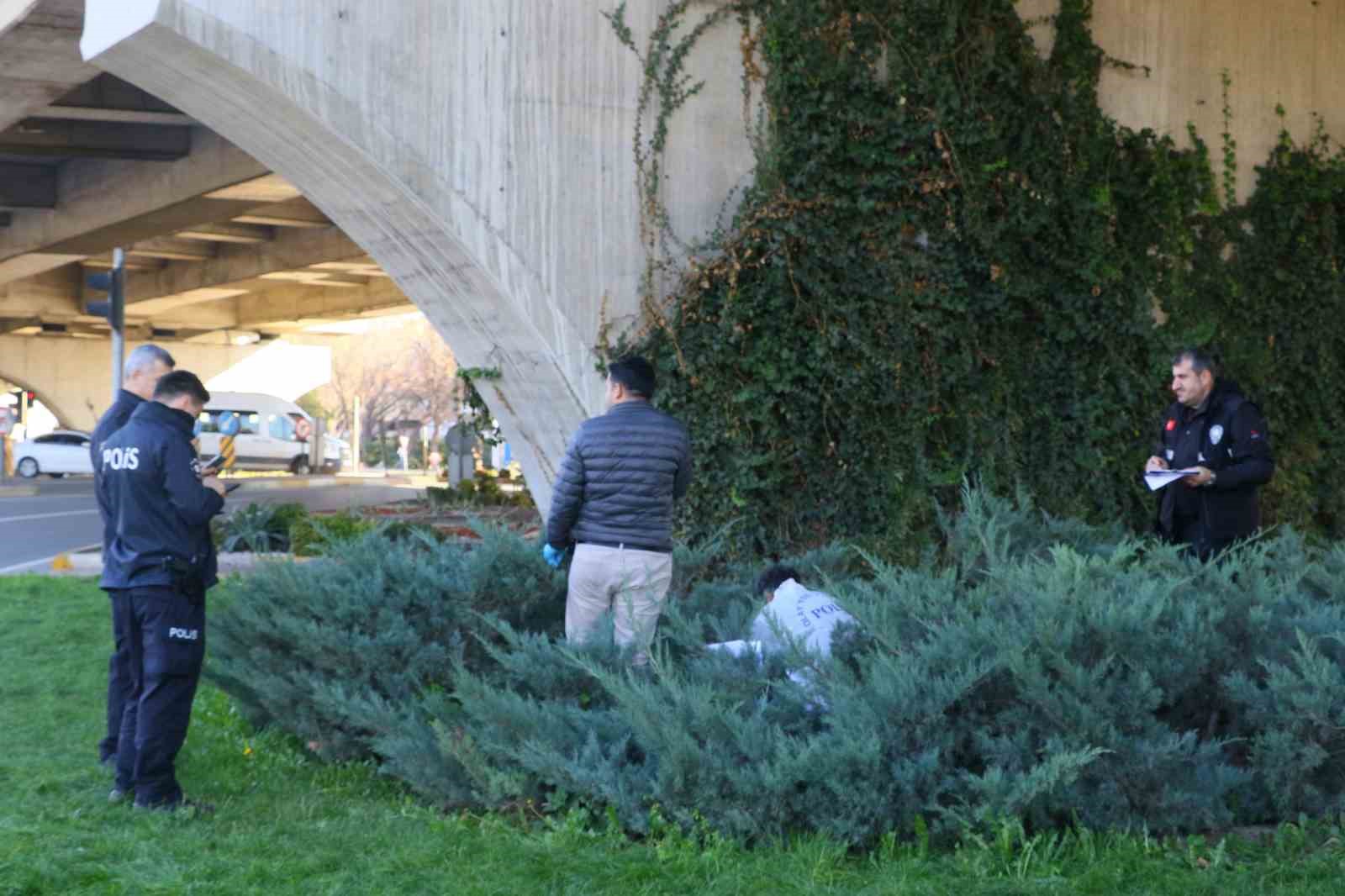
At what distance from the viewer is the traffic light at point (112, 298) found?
48.4 ft

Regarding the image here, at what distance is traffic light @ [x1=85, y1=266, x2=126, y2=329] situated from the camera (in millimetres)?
14766

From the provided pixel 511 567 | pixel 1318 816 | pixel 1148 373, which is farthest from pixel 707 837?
pixel 1148 373

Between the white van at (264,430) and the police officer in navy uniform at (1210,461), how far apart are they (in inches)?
1715

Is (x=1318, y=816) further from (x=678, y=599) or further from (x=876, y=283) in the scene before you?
(x=876, y=283)

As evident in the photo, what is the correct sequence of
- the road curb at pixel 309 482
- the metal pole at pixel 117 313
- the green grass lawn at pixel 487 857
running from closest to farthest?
the green grass lawn at pixel 487 857 → the metal pole at pixel 117 313 → the road curb at pixel 309 482

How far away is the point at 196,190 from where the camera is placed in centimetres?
2100

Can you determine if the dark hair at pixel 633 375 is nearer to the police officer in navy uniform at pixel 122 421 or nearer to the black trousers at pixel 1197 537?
the police officer in navy uniform at pixel 122 421

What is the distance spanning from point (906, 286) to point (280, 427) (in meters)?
41.8

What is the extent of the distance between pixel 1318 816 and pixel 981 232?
5835 mm

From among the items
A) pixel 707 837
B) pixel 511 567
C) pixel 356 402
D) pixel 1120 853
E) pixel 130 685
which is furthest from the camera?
pixel 356 402

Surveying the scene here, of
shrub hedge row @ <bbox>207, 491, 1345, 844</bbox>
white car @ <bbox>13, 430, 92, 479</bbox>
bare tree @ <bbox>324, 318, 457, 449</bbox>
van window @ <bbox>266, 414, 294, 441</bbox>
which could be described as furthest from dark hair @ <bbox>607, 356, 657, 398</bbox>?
bare tree @ <bbox>324, 318, 457, 449</bbox>

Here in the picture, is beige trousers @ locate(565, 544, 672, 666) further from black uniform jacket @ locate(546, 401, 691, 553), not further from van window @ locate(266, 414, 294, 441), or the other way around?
van window @ locate(266, 414, 294, 441)

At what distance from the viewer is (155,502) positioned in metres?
5.71

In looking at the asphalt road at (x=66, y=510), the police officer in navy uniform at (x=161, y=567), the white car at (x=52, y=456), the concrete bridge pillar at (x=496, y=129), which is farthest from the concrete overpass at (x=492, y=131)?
the white car at (x=52, y=456)
